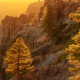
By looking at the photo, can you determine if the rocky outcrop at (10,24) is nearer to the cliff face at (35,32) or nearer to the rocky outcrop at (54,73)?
the cliff face at (35,32)

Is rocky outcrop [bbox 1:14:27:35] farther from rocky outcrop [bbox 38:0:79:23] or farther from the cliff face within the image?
rocky outcrop [bbox 38:0:79:23]

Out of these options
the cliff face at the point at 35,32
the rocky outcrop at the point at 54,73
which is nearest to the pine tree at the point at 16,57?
the rocky outcrop at the point at 54,73

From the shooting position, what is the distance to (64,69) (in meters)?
14.8

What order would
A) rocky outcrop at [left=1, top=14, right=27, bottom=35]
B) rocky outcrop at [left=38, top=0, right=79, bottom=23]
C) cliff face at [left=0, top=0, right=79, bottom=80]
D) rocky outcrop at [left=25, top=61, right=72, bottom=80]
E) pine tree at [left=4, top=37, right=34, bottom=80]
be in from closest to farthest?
1. rocky outcrop at [left=25, top=61, right=72, bottom=80]
2. cliff face at [left=0, top=0, right=79, bottom=80]
3. pine tree at [left=4, top=37, right=34, bottom=80]
4. rocky outcrop at [left=38, top=0, right=79, bottom=23]
5. rocky outcrop at [left=1, top=14, right=27, bottom=35]

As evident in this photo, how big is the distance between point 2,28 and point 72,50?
7070cm

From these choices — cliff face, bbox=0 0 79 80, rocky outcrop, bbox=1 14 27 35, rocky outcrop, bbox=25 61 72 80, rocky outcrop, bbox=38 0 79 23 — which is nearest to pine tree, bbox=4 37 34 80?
rocky outcrop, bbox=25 61 72 80

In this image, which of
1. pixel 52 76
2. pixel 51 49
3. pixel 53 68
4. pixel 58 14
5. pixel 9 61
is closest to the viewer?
pixel 52 76

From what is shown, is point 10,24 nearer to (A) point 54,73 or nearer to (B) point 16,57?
(B) point 16,57

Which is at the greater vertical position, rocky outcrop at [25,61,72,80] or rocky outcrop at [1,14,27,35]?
rocky outcrop at [1,14,27,35]

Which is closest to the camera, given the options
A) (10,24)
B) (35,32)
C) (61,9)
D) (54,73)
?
(54,73)

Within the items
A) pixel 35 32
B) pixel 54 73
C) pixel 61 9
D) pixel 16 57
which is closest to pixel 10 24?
pixel 35 32

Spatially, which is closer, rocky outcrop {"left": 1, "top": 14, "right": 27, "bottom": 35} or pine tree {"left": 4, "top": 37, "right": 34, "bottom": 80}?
pine tree {"left": 4, "top": 37, "right": 34, "bottom": 80}

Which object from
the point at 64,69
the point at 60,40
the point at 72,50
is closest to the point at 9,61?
the point at 64,69

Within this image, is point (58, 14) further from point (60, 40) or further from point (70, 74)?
point (70, 74)
